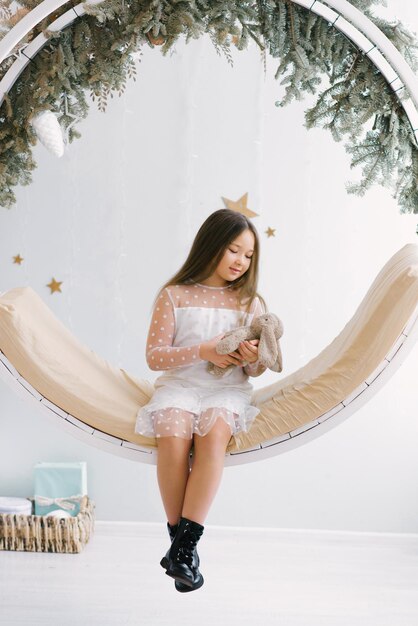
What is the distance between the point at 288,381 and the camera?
2.36m

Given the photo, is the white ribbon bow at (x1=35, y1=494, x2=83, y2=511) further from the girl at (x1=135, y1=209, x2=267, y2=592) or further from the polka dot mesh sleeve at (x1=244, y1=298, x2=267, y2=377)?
the polka dot mesh sleeve at (x1=244, y1=298, x2=267, y2=377)

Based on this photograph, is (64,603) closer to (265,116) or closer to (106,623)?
(106,623)

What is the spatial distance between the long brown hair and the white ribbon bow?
1.26 m

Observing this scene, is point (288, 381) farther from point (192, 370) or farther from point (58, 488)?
point (58, 488)

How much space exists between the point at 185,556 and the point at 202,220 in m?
1.70

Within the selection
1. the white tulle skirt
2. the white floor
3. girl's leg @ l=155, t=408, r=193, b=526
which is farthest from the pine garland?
the white floor

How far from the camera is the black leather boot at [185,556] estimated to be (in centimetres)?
201

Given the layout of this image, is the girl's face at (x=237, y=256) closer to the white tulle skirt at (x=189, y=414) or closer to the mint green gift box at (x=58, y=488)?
the white tulle skirt at (x=189, y=414)

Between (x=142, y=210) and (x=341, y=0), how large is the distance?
1544 millimetres

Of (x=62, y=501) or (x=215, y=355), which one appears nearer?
(x=215, y=355)

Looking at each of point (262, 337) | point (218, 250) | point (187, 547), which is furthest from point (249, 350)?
point (187, 547)

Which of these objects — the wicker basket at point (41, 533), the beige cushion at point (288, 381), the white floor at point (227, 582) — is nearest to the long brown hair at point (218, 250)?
the beige cushion at point (288, 381)

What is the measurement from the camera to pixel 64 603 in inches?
104

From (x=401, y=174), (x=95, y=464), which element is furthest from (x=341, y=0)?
(x=95, y=464)
